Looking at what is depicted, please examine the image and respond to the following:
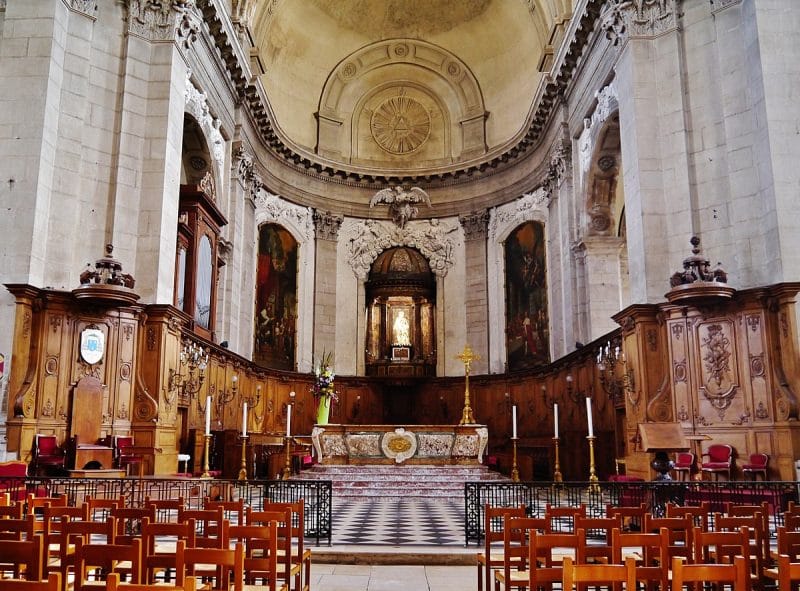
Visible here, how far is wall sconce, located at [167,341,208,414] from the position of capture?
17.0 metres

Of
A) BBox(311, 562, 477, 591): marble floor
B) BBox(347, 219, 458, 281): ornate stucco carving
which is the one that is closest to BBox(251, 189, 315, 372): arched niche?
BBox(347, 219, 458, 281): ornate stucco carving

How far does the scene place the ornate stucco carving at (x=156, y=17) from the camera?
17.7 meters

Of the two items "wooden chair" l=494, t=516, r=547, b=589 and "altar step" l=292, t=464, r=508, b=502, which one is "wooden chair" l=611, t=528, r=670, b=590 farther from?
"altar step" l=292, t=464, r=508, b=502

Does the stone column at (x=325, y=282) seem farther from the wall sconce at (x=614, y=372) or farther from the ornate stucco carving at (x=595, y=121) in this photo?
the wall sconce at (x=614, y=372)

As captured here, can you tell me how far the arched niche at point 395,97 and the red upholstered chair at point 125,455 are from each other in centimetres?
1805

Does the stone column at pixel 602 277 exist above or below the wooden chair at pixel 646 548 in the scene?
above

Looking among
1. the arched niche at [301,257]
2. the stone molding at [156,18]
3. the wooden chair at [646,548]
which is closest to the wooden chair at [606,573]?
the wooden chair at [646,548]

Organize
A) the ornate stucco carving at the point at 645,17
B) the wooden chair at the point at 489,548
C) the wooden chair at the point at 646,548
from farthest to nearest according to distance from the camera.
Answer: the ornate stucco carving at the point at 645,17
the wooden chair at the point at 489,548
the wooden chair at the point at 646,548

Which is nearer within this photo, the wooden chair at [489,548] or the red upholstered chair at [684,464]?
the wooden chair at [489,548]

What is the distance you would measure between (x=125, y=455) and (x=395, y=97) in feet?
71.8

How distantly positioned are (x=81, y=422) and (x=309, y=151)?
17.8 m

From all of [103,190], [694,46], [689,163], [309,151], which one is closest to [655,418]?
[689,163]

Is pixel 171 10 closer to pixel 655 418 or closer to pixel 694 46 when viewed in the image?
pixel 694 46

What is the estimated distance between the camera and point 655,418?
50.7 feet
